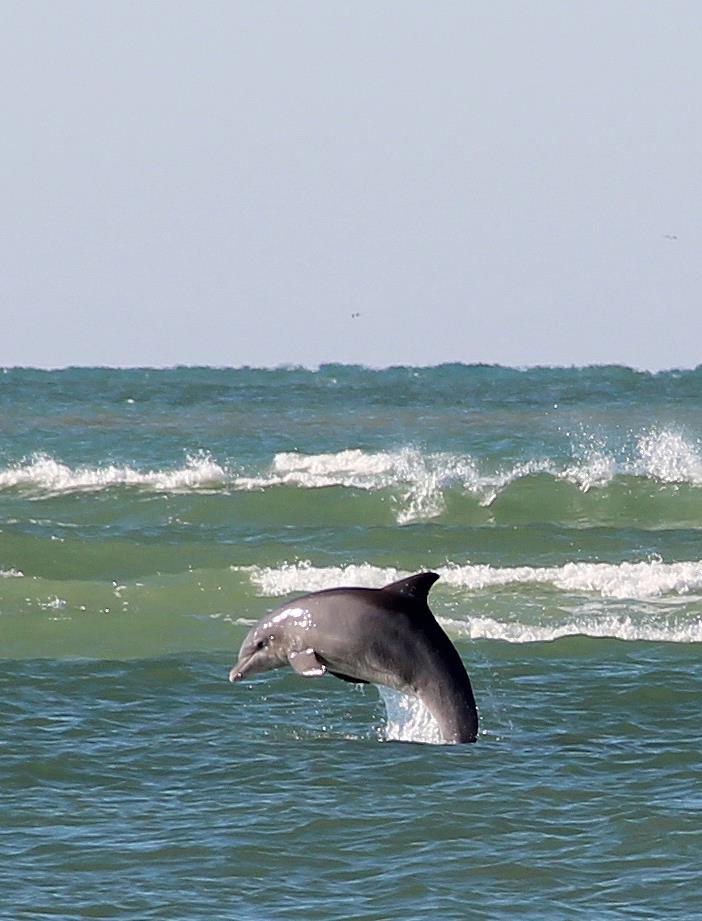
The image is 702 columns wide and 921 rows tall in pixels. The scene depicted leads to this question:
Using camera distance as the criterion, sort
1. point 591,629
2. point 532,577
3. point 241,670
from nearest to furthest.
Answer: point 241,670, point 591,629, point 532,577

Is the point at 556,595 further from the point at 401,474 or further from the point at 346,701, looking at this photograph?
the point at 401,474

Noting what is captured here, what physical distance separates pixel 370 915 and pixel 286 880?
748mm

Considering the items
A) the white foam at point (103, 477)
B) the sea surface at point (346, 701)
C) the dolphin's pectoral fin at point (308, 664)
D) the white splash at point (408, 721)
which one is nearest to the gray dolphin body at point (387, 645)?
the dolphin's pectoral fin at point (308, 664)

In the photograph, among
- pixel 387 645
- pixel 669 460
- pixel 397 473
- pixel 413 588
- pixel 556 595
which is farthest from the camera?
pixel 669 460

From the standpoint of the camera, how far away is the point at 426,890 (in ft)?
33.3

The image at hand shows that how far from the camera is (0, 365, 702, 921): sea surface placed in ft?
34.1

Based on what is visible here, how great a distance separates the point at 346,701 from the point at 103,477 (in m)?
22.5

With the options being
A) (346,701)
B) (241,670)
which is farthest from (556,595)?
(241,670)

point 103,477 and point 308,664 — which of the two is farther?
point 103,477

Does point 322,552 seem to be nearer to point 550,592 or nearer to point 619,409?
point 550,592

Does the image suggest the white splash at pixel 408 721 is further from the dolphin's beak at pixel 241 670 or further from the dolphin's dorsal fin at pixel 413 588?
the dolphin's beak at pixel 241 670

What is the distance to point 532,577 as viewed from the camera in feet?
75.8

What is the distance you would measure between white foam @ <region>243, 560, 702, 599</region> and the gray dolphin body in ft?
29.8

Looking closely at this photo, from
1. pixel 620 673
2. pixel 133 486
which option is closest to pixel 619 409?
pixel 133 486
